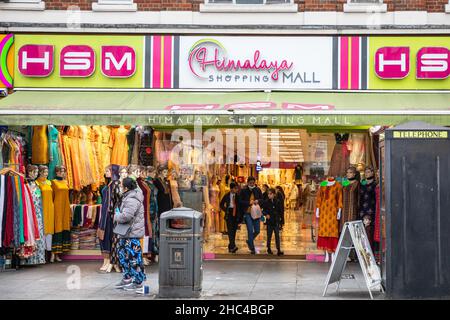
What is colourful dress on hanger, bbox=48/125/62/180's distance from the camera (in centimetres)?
1619

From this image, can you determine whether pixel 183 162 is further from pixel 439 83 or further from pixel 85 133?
pixel 439 83

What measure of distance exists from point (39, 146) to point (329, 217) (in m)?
6.31

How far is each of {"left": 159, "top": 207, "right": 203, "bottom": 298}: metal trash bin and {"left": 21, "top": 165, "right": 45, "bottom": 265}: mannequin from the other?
4.58m

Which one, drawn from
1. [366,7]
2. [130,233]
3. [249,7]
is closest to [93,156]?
[249,7]

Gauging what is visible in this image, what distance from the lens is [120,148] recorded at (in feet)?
55.7

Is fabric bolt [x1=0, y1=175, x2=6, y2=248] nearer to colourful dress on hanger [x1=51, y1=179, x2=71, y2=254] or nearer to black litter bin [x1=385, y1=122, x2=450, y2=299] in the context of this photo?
colourful dress on hanger [x1=51, y1=179, x2=71, y2=254]

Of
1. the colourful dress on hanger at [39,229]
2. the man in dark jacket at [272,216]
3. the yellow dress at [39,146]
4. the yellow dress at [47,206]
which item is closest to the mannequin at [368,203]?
the man in dark jacket at [272,216]

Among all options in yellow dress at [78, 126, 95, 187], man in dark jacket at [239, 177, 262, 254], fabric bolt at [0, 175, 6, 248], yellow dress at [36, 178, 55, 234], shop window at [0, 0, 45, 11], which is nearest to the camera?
fabric bolt at [0, 175, 6, 248]

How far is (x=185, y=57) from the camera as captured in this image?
53.1 feet

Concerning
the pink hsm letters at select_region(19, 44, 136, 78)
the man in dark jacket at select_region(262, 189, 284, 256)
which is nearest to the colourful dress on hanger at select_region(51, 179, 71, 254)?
the pink hsm letters at select_region(19, 44, 136, 78)

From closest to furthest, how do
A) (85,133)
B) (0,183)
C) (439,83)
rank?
(0,183), (439,83), (85,133)

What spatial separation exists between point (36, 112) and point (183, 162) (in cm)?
404

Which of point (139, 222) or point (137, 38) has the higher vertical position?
point (137, 38)

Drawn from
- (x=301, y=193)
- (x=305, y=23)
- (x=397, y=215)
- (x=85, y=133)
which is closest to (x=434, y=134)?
(x=397, y=215)
